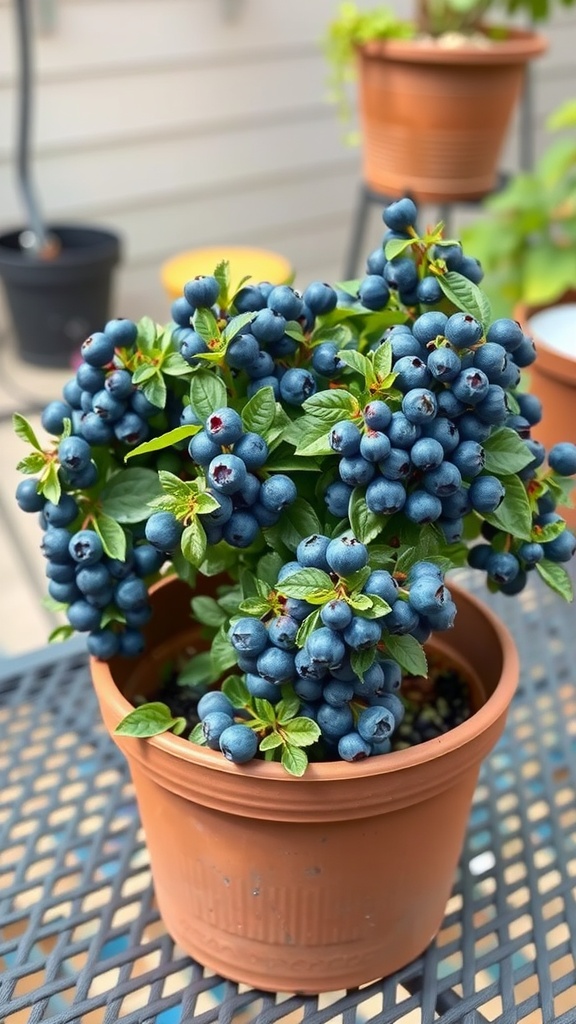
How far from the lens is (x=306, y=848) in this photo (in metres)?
0.54

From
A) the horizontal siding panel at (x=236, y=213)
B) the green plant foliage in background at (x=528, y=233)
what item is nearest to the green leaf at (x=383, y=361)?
the green plant foliage in background at (x=528, y=233)

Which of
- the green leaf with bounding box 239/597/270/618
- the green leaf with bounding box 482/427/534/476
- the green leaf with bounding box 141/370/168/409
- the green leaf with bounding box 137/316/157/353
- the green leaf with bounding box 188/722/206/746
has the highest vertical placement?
the green leaf with bounding box 137/316/157/353

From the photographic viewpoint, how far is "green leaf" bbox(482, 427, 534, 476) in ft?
1.79

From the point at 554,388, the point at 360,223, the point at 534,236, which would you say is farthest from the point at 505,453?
the point at 360,223

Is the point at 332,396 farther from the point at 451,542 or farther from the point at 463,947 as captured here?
the point at 463,947

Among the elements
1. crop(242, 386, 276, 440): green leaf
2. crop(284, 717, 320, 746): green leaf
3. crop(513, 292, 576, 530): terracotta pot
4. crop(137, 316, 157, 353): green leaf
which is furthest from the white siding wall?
crop(284, 717, 320, 746): green leaf

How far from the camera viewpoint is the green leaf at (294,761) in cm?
50

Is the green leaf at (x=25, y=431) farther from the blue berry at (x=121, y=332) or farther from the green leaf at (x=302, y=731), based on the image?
the green leaf at (x=302, y=731)

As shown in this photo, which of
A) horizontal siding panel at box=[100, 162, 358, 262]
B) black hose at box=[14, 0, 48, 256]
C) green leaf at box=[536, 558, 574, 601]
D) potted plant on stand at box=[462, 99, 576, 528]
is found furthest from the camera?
horizontal siding panel at box=[100, 162, 358, 262]

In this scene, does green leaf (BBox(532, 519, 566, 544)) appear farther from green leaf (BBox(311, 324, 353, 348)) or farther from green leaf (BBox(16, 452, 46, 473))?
green leaf (BBox(16, 452, 46, 473))

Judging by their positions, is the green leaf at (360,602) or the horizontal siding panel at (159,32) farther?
the horizontal siding panel at (159,32)

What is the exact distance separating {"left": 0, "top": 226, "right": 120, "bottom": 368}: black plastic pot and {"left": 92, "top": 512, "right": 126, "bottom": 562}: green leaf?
65.9 inches

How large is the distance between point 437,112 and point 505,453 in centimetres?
145

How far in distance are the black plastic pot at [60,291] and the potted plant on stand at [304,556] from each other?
64.9 inches
